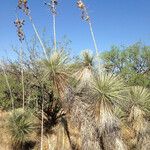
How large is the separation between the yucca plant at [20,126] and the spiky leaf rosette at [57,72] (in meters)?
5.86

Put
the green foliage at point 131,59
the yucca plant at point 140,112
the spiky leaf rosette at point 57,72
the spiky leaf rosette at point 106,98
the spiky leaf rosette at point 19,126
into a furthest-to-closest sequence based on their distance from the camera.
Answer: the green foliage at point 131,59, the spiky leaf rosette at point 19,126, the yucca plant at point 140,112, the spiky leaf rosette at point 57,72, the spiky leaf rosette at point 106,98

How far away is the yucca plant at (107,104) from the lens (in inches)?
544

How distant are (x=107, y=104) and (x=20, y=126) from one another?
7059 millimetres

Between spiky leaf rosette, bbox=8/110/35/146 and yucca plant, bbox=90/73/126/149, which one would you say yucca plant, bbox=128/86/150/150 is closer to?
yucca plant, bbox=90/73/126/149

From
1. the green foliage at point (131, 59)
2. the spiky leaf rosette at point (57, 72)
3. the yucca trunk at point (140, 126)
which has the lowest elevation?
the yucca trunk at point (140, 126)

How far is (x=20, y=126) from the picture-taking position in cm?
1953

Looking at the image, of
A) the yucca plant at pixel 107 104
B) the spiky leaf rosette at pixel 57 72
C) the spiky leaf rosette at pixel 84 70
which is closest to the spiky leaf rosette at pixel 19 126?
the spiky leaf rosette at pixel 84 70

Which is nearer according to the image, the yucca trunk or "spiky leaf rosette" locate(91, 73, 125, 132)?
"spiky leaf rosette" locate(91, 73, 125, 132)

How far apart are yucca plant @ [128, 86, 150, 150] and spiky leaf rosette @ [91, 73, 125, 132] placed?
331cm

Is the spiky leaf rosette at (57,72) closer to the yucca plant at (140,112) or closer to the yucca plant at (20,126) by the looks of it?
the yucca plant at (140,112)

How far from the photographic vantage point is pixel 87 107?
46.8 ft

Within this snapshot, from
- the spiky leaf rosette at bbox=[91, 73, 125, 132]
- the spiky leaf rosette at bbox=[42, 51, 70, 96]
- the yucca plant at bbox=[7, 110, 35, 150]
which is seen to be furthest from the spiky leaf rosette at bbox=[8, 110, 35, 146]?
the spiky leaf rosette at bbox=[91, 73, 125, 132]

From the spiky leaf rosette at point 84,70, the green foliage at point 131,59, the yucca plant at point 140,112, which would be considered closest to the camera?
the spiky leaf rosette at point 84,70

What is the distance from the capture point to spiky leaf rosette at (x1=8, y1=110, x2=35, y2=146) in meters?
19.6
